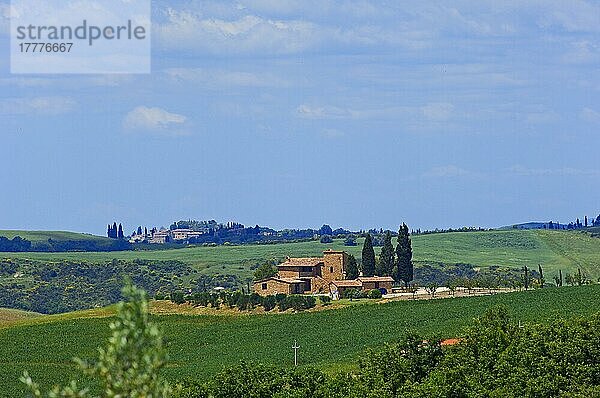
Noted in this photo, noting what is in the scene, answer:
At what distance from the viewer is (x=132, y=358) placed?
43.4ft

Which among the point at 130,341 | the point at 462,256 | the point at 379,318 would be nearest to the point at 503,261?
the point at 462,256

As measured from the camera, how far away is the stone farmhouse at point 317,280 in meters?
107

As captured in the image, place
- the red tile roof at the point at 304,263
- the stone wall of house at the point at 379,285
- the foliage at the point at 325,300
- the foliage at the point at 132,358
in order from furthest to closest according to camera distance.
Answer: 1. the red tile roof at the point at 304,263
2. the stone wall of house at the point at 379,285
3. the foliage at the point at 325,300
4. the foliage at the point at 132,358

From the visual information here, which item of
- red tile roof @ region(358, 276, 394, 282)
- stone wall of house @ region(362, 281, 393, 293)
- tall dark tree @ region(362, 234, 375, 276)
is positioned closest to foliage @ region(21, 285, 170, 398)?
stone wall of house @ region(362, 281, 393, 293)

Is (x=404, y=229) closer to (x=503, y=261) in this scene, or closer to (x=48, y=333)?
(x=48, y=333)

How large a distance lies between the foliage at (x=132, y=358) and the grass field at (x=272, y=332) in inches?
1822

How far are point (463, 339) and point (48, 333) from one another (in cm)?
3906

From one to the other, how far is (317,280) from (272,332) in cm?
3597

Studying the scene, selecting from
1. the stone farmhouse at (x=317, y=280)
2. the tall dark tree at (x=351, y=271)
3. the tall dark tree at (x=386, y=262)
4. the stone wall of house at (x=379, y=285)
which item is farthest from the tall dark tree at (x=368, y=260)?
the stone wall of house at (x=379, y=285)

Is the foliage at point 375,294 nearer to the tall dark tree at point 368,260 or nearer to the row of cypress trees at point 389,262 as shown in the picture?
the row of cypress trees at point 389,262

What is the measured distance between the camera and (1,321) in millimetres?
93750

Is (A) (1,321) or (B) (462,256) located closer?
(A) (1,321)

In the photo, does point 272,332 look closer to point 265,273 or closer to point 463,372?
point 463,372

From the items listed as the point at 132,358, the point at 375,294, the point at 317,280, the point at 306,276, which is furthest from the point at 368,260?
the point at 132,358
